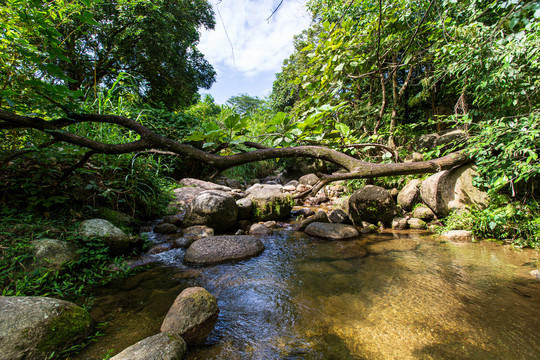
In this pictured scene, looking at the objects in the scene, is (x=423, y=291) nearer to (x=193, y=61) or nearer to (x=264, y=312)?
(x=264, y=312)

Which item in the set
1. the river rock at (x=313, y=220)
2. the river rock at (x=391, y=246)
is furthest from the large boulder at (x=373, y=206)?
the river rock at (x=391, y=246)

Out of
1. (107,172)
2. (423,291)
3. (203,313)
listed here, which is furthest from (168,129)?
(423,291)

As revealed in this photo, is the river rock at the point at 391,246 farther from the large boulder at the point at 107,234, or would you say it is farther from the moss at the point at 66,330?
the large boulder at the point at 107,234

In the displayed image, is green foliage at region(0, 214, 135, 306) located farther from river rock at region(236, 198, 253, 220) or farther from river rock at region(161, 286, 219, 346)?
river rock at region(236, 198, 253, 220)

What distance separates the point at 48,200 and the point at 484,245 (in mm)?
6156

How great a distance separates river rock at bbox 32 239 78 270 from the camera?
2.18 metres

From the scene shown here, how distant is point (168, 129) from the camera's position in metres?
7.46

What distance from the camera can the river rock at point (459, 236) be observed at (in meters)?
3.42

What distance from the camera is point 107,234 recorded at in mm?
2811

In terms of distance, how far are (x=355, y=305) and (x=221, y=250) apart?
204cm

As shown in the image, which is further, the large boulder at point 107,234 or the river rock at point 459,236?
the river rock at point 459,236

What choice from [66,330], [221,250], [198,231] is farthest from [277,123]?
[198,231]

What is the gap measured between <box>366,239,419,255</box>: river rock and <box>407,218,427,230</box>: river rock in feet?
2.68

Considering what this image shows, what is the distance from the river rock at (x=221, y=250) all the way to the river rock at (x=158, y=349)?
1.65 meters
